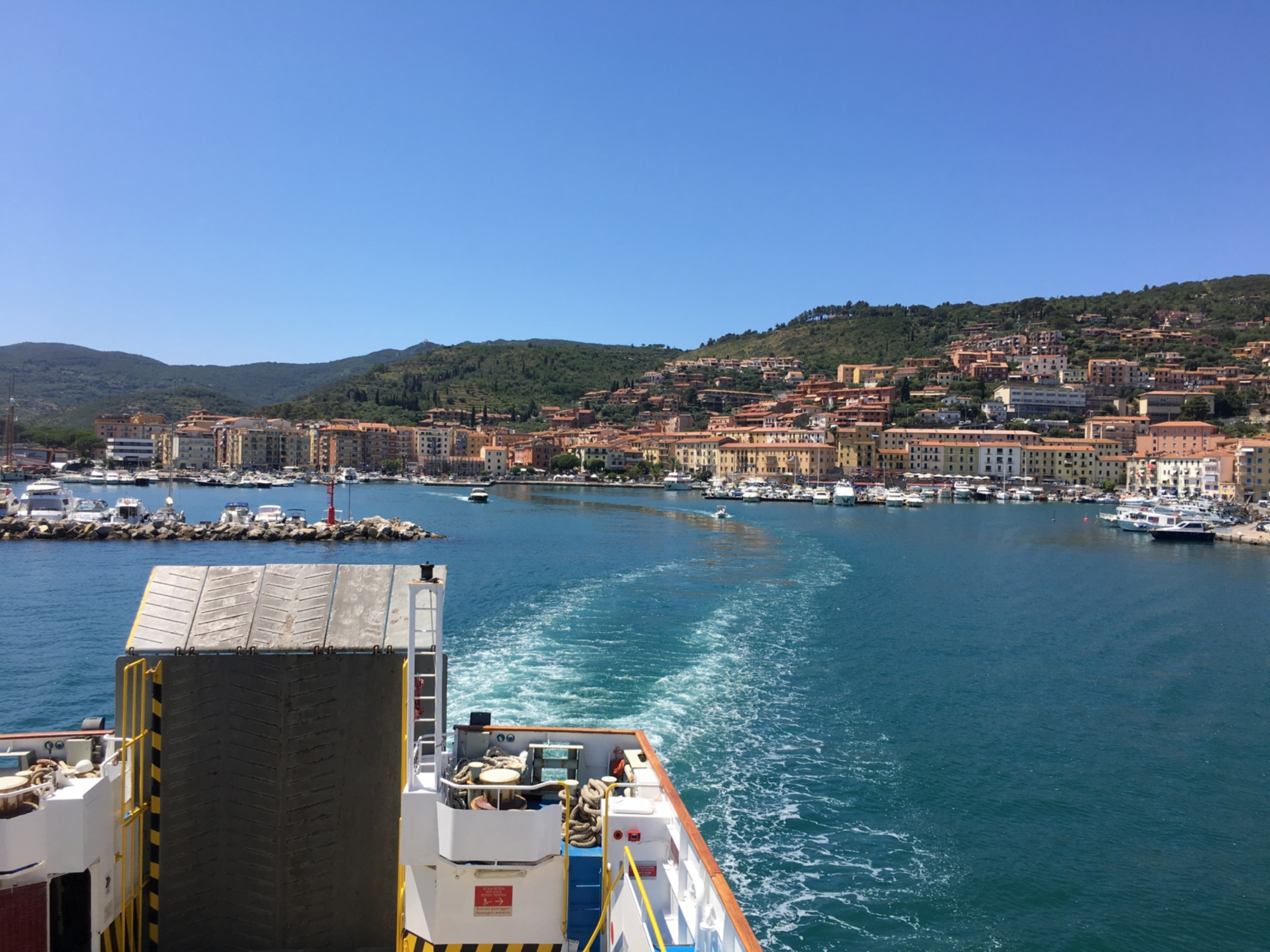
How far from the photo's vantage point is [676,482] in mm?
78500

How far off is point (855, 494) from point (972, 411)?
32.2m

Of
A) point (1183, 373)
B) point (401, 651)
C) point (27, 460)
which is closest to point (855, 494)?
point (1183, 373)

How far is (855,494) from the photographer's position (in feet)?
219

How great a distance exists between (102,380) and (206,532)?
168 m

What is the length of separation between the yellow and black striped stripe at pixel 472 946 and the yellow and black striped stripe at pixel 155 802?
1193mm

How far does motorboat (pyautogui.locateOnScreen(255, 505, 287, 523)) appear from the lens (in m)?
37.3

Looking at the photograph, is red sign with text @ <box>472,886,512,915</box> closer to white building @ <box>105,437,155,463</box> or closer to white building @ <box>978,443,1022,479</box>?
white building @ <box>978,443,1022,479</box>

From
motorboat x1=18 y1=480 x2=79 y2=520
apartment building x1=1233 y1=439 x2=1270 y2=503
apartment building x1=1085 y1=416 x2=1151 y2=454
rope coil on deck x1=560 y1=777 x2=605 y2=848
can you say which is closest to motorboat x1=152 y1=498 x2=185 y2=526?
motorboat x1=18 y1=480 x2=79 y2=520

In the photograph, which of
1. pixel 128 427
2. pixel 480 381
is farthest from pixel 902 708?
pixel 480 381

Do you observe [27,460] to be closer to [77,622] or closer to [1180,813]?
[77,622]

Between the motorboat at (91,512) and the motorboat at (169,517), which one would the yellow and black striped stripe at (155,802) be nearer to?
the motorboat at (169,517)

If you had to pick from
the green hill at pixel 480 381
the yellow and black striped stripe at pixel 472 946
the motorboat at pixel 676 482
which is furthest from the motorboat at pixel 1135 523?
the green hill at pixel 480 381

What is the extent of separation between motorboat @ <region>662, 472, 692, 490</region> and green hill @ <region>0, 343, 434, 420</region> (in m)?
109

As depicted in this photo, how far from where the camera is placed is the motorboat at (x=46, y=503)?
1554 inches
